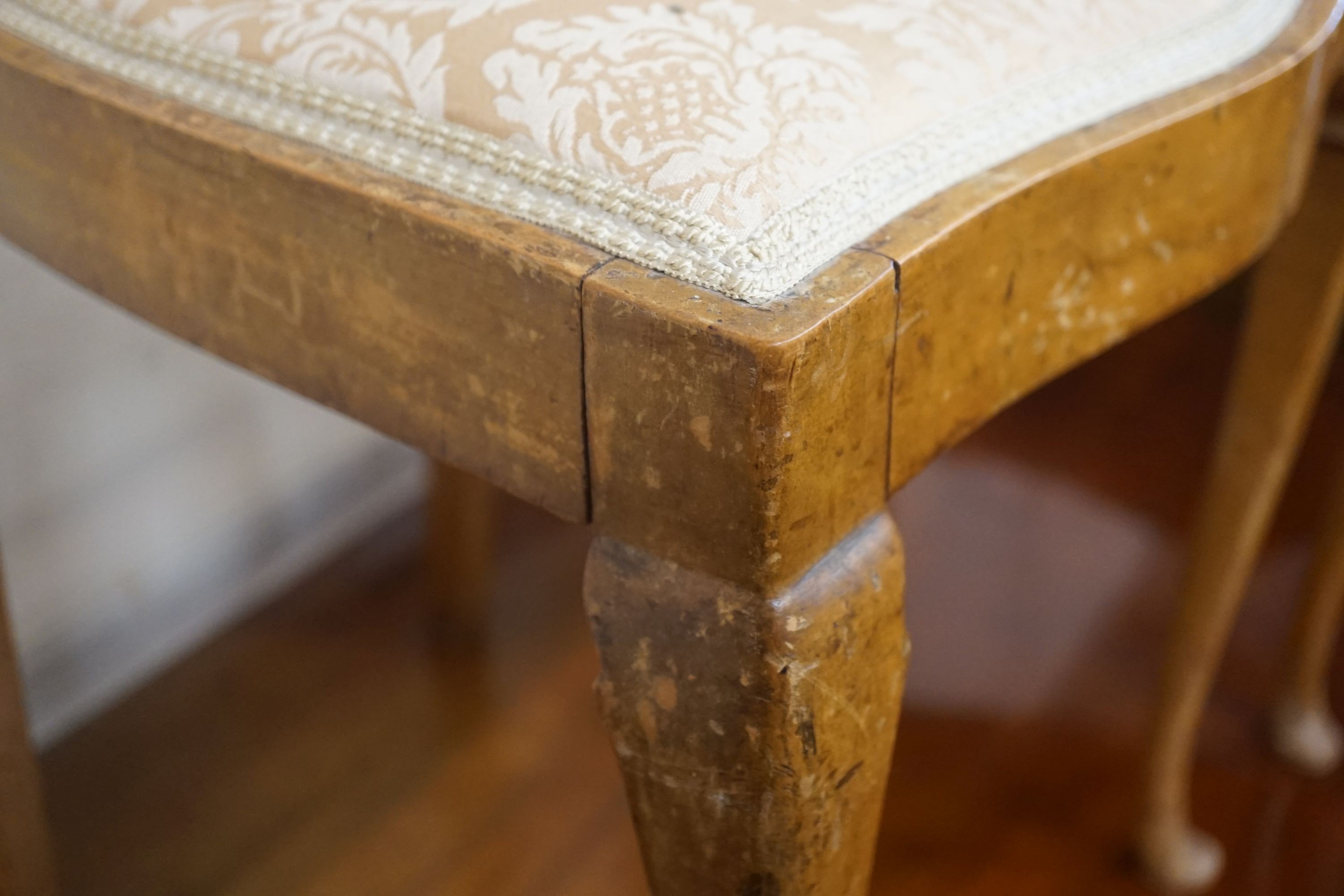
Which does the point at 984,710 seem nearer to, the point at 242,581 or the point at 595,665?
the point at 595,665

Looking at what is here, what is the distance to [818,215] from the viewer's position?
30 cm

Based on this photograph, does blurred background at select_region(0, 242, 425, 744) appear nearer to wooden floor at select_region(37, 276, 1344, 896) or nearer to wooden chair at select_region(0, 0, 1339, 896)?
wooden floor at select_region(37, 276, 1344, 896)

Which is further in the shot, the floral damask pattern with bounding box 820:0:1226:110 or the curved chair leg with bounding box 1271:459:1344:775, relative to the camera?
the curved chair leg with bounding box 1271:459:1344:775


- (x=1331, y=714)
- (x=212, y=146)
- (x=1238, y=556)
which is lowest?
(x=1331, y=714)

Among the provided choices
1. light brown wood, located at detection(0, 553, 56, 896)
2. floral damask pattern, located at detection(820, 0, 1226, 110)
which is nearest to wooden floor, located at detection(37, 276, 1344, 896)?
light brown wood, located at detection(0, 553, 56, 896)

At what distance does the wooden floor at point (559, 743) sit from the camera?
27.9 inches

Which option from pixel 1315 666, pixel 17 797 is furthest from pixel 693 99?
pixel 1315 666

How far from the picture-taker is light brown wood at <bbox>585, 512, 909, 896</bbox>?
299 millimetres

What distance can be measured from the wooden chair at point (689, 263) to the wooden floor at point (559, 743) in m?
0.41

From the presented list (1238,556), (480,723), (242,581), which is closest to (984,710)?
(1238,556)

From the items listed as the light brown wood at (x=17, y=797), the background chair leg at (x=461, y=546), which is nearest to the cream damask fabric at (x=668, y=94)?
the light brown wood at (x=17, y=797)

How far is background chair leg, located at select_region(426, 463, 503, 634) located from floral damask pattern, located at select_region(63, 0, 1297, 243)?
1.49ft

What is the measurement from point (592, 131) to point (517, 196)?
0.09 feet

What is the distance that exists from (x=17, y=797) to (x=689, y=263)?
391 mm
